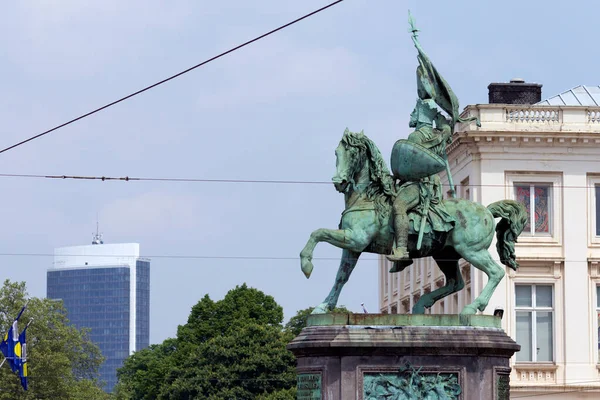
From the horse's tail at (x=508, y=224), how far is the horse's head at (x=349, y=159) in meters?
3.00

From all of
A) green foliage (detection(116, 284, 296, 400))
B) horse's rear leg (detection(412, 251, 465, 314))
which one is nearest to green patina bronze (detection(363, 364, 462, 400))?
horse's rear leg (detection(412, 251, 465, 314))

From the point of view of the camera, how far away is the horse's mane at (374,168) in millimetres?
33531

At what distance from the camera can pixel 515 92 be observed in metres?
75.3

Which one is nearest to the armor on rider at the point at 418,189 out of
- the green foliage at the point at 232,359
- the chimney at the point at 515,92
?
the chimney at the point at 515,92

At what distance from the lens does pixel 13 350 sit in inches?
3063

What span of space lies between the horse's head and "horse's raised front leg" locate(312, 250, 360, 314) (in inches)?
46.6

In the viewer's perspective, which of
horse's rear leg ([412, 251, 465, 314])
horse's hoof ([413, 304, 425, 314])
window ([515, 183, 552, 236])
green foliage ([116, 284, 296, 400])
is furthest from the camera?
green foliage ([116, 284, 296, 400])

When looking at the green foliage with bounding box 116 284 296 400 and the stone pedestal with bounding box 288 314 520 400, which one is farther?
the green foliage with bounding box 116 284 296 400

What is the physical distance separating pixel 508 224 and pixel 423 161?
7.89 feet

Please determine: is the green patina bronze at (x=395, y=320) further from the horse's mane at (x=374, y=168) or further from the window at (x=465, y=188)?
the window at (x=465, y=188)

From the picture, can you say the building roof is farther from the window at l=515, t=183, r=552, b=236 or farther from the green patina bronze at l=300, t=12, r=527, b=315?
the green patina bronze at l=300, t=12, r=527, b=315

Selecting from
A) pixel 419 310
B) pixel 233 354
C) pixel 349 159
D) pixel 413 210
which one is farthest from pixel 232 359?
pixel 349 159

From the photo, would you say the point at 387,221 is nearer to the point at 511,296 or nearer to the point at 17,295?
the point at 511,296

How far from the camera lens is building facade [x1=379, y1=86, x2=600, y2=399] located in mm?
68875
